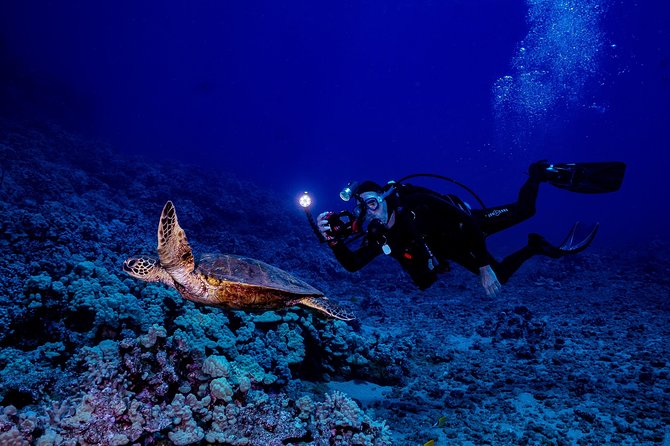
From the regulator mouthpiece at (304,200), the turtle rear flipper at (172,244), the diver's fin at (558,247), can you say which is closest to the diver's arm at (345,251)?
the regulator mouthpiece at (304,200)

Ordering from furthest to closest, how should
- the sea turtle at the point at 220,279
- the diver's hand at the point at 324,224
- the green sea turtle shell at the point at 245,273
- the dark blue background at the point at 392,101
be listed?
the dark blue background at the point at 392,101
the diver's hand at the point at 324,224
the green sea turtle shell at the point at 245,273
the sea turtle at the point at 220,279

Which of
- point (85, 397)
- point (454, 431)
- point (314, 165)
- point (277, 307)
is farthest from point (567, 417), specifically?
point (314, 165)

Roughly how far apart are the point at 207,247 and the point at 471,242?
303 inches

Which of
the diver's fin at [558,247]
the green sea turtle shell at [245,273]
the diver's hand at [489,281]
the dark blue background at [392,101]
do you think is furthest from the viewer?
the dark blue background at [392,101]

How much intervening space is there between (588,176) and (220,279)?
5959mm

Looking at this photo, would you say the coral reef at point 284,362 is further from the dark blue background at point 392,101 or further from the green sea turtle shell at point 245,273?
the dark blue background at point 392,101

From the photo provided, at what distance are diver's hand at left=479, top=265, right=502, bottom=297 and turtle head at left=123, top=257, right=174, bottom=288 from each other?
13.4ft

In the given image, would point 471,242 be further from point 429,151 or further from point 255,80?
point 429,151

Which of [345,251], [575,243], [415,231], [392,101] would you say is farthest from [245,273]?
[392,101]

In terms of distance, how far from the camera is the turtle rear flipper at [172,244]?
94.6 inches

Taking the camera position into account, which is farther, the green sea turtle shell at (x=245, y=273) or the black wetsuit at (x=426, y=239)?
the black wetsuit at (x=426, y=239)

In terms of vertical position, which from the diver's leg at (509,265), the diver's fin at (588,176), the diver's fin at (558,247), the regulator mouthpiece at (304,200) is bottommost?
the regulator mouthpiece at (304,200)

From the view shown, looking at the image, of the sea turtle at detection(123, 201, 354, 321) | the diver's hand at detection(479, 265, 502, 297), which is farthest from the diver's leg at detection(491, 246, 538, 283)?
the sea turtle at detection(123, 201, 354, 321)

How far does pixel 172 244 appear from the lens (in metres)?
2.58
